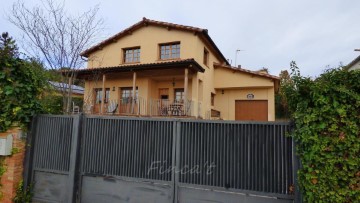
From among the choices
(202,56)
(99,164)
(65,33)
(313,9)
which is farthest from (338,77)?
(202,56)

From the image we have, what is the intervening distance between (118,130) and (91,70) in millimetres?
10664

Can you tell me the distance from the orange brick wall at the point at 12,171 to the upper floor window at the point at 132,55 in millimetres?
11321

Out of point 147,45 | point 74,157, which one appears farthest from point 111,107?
point 74,157

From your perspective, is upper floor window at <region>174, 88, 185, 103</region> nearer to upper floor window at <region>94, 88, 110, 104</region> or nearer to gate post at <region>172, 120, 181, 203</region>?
upper floor window at <region>94, 88, 110, 104</region>

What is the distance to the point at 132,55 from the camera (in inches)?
609

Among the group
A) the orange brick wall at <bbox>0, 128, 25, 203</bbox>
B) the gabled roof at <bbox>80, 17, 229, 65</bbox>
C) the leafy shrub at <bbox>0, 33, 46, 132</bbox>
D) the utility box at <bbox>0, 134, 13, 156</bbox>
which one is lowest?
the orange brick wall at <bbox>0, 128, 25, 203</bbox>

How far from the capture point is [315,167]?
2623mm

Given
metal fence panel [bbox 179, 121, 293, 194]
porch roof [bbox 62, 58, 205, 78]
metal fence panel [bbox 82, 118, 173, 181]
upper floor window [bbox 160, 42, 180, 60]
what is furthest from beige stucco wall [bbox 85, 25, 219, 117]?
metal fence panel [bbox 179, 121, 293, 194]

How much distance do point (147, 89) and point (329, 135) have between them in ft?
40.2

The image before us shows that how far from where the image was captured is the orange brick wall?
14.2ft

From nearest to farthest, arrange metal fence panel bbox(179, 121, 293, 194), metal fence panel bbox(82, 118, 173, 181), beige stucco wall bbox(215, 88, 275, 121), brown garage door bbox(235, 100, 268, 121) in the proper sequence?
metal fence panel bbox(179, 121, 293, 194) < metal fence panel bbox(82, 118, 173, 181) < beige stucco wall bbox(215, 88, 275, 121) < brown garage door bbox(235, 100, 268, 121)

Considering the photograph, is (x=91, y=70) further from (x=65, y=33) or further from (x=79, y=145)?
(x=79, y=145)

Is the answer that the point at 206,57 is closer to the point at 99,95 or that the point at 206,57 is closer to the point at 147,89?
the point at 147,89

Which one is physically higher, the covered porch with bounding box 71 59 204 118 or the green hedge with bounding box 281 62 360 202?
the covered porch with bounding box 71 59 204 118
